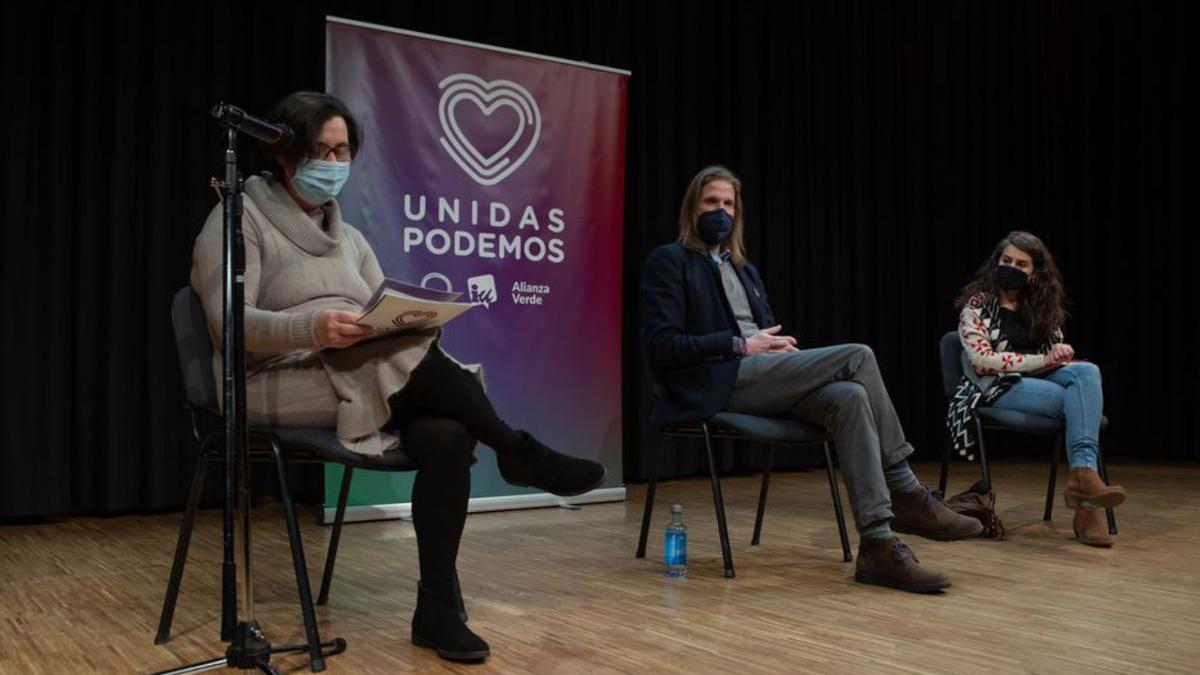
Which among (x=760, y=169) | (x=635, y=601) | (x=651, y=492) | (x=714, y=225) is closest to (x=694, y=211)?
(x=714, y=225)

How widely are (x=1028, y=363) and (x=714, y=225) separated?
52.3 inches

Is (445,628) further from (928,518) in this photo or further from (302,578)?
(928,518)

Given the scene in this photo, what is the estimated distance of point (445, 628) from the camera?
2021 millimetres

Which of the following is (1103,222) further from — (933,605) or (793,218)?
(933,605)

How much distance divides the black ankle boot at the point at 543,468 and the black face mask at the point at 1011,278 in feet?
7.26

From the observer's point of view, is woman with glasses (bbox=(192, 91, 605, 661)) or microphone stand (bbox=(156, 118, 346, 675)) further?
woman with glasses (bbox=(192, 91, 605, 661))

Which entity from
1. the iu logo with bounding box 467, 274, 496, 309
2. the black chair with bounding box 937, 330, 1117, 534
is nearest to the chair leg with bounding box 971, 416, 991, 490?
the black chair with bounding box 937, 330, 1117, 534

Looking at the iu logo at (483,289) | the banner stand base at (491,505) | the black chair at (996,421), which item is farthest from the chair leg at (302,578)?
the black chair at (996,421)

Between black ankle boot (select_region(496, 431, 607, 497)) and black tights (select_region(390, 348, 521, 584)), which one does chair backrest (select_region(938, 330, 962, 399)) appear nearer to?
black ankle boot (select_region(496, 431, 607, 497))

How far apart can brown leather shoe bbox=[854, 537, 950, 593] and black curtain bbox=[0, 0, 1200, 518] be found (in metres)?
2.14

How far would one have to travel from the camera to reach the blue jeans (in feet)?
11.2

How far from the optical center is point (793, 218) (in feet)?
19.5

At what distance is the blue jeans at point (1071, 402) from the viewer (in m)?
3.43

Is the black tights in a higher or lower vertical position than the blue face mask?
lower
